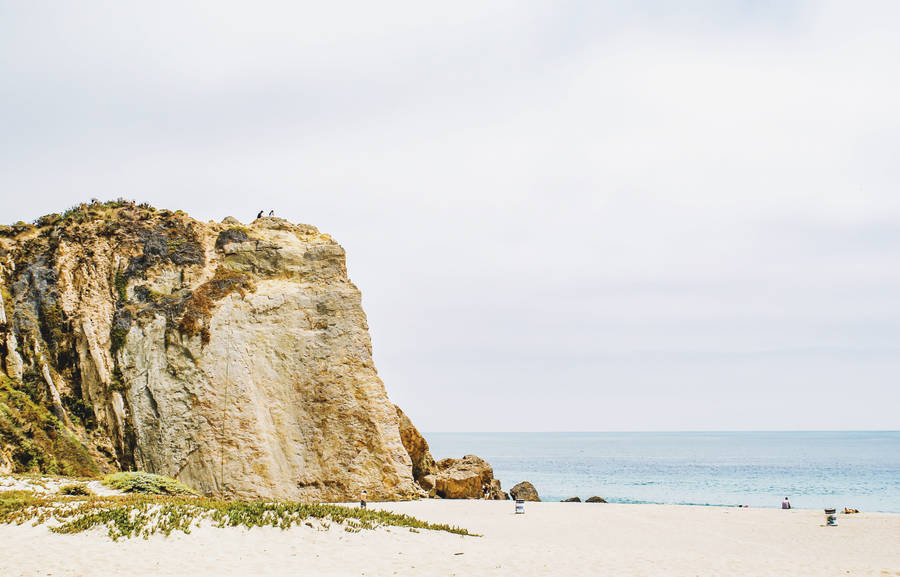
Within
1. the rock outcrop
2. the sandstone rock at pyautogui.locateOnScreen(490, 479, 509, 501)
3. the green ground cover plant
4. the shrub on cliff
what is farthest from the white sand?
the sandstone rock at pyautogui.locateOnScreen(490, 479, 509, 501)

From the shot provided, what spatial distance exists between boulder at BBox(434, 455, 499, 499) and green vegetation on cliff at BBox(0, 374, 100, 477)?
16.7 metres

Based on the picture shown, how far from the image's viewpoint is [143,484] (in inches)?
893

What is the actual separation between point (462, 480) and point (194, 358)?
15272 mm

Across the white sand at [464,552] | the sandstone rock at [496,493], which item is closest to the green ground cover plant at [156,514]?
the white sand at [464,552]

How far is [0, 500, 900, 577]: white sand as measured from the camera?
14680 millimetres

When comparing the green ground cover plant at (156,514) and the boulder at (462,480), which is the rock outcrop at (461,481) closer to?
the boulder at (462,480)

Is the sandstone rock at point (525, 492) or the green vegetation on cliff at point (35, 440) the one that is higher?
the green vegetation on cliff at point (35, 440)

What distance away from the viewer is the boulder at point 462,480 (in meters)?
36.6

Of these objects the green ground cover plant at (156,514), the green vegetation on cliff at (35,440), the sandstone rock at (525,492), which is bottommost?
the sandstone rock at (525,492)

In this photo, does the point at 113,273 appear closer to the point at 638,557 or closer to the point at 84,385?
the point at 84,385

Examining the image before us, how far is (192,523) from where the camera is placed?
17000 mm

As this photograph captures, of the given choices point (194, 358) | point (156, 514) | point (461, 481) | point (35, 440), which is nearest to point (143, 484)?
point (35, 440)

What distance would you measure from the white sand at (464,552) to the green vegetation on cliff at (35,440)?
10.0 metres

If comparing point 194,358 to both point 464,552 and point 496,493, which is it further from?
point 496,493
